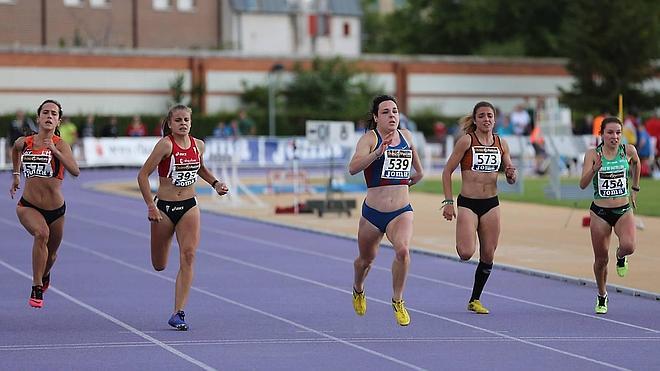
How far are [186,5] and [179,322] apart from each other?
70.1m

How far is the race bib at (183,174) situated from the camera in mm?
12586

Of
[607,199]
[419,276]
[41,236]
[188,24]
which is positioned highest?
[188,24]

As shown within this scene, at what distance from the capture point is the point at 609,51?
212 feet

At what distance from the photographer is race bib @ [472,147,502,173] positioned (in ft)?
44.8

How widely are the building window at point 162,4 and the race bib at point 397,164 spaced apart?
225 ft

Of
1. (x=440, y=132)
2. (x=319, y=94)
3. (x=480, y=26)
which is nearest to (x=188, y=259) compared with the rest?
(x=440, y=132)

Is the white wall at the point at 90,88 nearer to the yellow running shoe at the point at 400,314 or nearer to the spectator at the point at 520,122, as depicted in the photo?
the spectator at the point at 520,122

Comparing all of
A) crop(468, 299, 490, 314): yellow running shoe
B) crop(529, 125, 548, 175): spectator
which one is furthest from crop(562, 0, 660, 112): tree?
crop(468, 299, 490, 314): yellow running shoe

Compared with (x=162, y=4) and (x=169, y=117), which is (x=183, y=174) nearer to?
(x=169, y=117)

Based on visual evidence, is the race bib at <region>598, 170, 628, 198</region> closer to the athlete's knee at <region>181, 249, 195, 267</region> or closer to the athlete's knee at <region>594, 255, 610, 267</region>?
the athlete's knee at <region>594, 255, 610, 267</region>

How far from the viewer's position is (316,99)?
66562 mm

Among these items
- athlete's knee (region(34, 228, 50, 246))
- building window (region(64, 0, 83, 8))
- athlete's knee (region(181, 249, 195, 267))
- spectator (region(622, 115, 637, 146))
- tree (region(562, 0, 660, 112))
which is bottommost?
athlete's knee (region(181, 249, 195, 267))

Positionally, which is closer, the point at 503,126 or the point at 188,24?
the point at 503,126

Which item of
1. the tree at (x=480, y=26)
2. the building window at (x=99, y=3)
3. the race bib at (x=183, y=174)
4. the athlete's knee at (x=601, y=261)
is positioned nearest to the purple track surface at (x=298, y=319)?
the athlete's knee at (x=601, y=261)
